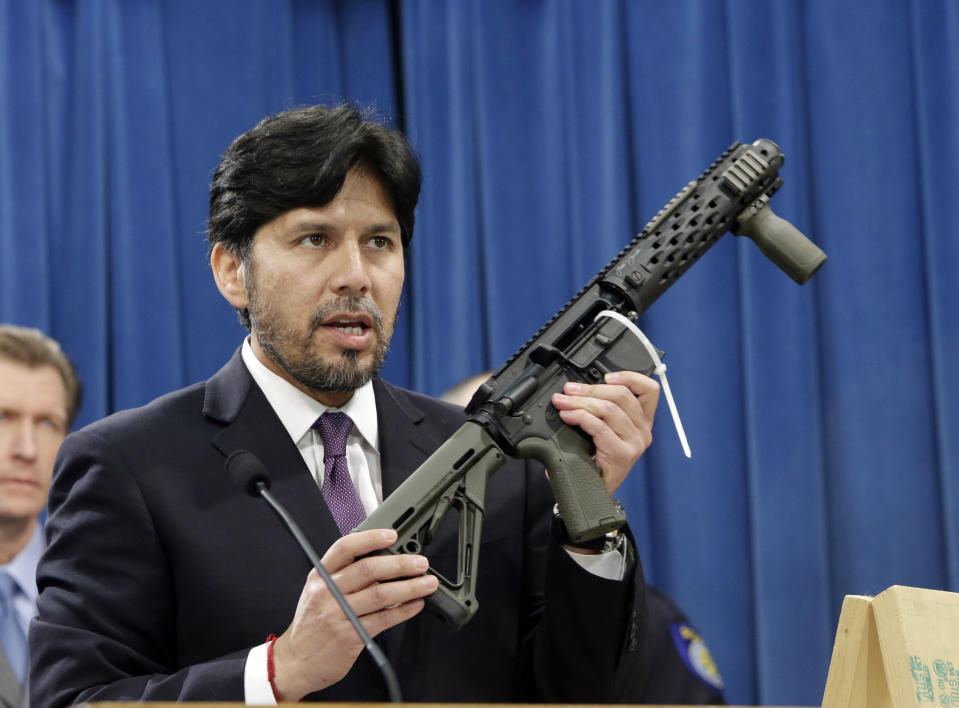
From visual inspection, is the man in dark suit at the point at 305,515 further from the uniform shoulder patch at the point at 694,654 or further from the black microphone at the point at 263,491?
the uniform shoulder patch at the point at 694,654

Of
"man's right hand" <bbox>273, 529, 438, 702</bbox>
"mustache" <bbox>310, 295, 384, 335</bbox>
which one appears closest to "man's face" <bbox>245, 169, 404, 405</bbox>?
"mustache" <bbox>310, 295, 384, 335</bbox>

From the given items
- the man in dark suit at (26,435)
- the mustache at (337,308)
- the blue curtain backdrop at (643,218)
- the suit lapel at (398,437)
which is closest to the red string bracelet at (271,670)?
the suit lapel at (398,437)

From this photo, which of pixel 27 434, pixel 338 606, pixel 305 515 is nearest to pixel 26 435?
pixel 27 434

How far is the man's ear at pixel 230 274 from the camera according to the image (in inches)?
66.2

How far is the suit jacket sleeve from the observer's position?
132cm

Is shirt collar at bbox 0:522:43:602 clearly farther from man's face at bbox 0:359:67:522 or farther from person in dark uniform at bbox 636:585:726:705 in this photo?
person in dark uniform at bbox 636:585:726:705

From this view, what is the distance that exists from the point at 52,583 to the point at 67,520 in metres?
0.09

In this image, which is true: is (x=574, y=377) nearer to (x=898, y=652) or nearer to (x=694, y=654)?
(x=898, y=652)

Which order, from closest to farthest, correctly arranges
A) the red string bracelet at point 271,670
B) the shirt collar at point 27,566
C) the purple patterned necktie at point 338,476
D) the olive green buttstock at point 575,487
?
1. the red string bracelet at point 271,670
2. the olive green buttstock at point 575,487
3. the purple patterned necktie at point 338,476
4. the shirt collar at point 27,566

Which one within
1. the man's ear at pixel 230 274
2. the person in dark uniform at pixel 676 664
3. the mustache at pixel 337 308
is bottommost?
the person in dark uniform at pixel 676 664

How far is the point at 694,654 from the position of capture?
8.48 feet

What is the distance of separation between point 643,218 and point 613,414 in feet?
5.07

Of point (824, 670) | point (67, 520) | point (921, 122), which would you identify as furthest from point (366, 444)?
point (921, 122)

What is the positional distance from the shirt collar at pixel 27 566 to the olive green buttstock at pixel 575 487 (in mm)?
1893
